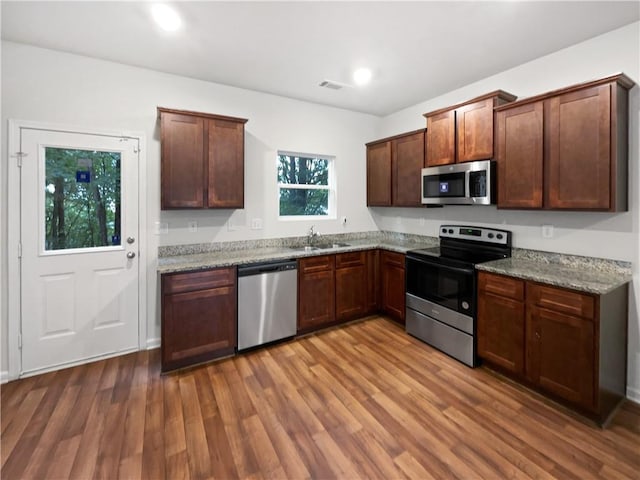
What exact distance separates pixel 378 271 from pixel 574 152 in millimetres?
2266

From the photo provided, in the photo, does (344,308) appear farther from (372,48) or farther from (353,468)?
(372,48)

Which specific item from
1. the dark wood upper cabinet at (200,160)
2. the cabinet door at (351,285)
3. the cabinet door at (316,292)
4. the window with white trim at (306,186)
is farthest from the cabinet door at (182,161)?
the cabinet door at (351,285)

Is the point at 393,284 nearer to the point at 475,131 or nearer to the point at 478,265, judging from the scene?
the point at 478,265

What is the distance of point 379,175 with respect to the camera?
171 inches

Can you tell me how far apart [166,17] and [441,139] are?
8.76 ft

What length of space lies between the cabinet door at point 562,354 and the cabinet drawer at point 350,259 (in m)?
1.82

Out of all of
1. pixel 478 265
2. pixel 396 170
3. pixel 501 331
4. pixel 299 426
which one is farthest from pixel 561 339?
pixel 396 170

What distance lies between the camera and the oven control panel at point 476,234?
3133mm

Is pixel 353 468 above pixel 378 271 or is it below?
below

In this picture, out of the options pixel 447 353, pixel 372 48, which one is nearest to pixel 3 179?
pixel 372 48

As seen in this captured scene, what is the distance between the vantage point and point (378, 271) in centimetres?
400

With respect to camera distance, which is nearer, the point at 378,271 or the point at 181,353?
the point at 181,353

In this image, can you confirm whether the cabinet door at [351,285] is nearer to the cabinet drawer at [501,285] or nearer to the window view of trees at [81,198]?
the cabinet drawer at [501,285]

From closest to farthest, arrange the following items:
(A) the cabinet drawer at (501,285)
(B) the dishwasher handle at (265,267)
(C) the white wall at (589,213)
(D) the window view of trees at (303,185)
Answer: (C) the white wall at (589,213), (A) the cabinet drawer at (501,285), (B) the dishwasher handle at (265,267), (D) the window view of trees at (303,185)
